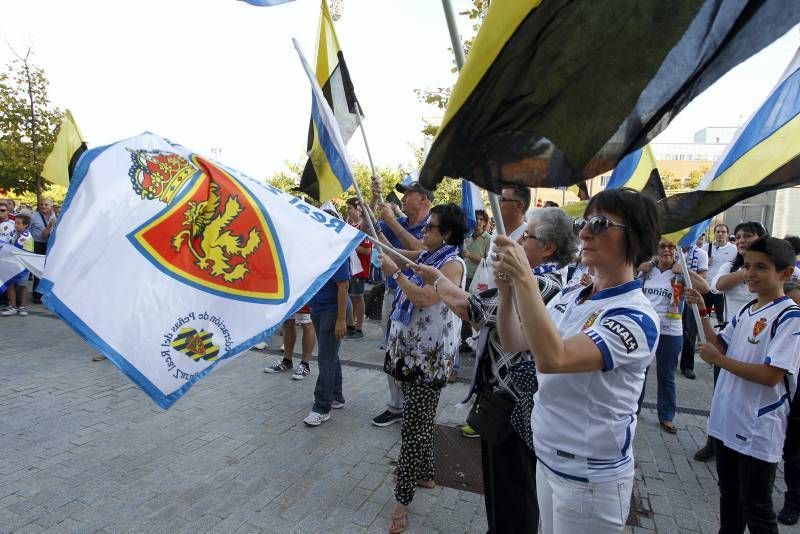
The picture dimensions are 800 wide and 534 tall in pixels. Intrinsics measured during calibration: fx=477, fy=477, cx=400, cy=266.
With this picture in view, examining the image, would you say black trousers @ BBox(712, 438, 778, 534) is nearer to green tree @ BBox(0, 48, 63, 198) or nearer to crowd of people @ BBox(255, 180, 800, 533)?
crowd of people @ BBox(255, 180, 800, 533)

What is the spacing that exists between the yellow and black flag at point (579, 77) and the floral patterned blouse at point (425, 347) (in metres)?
1.46

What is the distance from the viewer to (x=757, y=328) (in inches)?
107

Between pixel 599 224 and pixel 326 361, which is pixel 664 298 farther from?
pixel 599 224

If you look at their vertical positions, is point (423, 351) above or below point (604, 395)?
below

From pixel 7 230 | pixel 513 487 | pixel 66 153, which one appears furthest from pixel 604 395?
pixel 7 230

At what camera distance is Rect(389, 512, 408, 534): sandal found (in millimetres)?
3066

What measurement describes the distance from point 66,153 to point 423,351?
217 inches

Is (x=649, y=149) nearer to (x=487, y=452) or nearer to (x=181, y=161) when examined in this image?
(x=487, y=452)

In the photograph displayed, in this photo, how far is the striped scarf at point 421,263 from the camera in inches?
126

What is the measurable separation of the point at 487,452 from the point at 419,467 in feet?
2.70

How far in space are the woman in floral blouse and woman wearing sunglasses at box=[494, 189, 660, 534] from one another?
1362mm

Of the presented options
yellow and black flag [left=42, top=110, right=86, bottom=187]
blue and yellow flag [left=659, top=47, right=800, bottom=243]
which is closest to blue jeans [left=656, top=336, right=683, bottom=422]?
blue and yellow flag [left=659, top=47, right=800, bottom=243]

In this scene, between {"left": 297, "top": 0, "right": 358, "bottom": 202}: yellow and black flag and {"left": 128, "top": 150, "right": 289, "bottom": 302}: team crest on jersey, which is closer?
{"left": 128, "top": 150, "right": 289, "bottom": 302}: team crest on jersey

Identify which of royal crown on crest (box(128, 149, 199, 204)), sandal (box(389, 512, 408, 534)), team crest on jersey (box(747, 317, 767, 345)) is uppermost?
royal crown on crest (box(128, 149, 199, 204))
